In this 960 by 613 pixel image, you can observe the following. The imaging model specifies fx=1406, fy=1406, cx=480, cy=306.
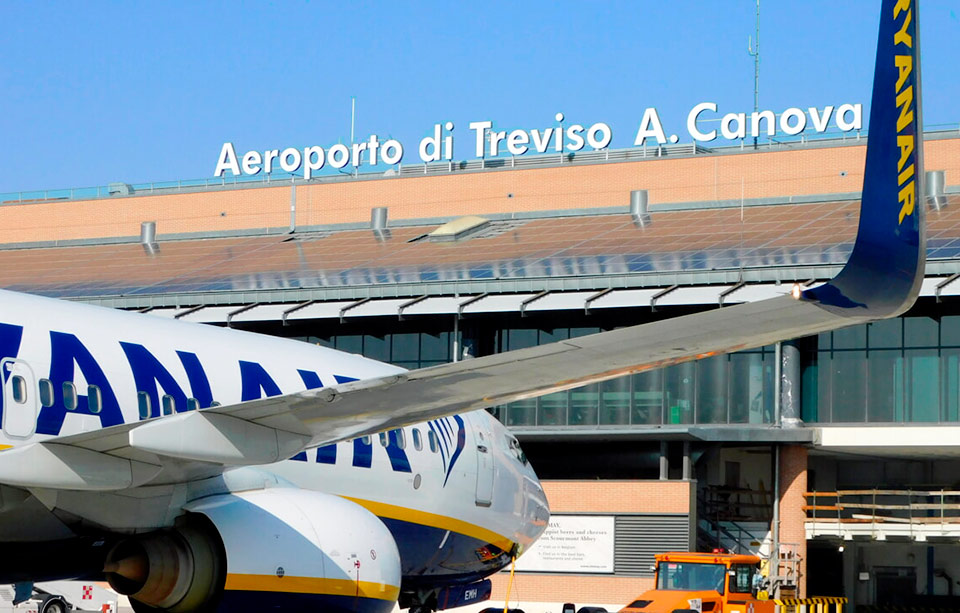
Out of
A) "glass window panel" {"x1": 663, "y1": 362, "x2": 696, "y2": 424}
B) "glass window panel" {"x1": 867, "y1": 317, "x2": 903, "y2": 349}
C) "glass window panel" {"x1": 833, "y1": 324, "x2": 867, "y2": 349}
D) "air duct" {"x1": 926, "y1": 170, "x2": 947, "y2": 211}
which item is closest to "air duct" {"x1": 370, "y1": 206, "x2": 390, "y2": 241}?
"glass window panel" {"x1": 663, "y1": 362, "x2": 696, "y2": 424}

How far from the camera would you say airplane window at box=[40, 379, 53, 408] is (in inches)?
399

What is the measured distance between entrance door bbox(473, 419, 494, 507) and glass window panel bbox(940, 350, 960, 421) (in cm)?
2353

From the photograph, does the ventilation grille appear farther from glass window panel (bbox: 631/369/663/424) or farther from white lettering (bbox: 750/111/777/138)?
white lettering (bbox: 750/111/777/138)

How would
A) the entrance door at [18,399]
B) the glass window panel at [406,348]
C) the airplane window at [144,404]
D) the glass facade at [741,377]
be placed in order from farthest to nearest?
the glass window panel at [406,348] < the glass facade at [741,377] < the airplane window at [144,404] < the entrance door at [18,399]

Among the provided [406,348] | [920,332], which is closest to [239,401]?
[920,332]

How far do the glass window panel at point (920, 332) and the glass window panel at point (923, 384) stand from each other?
0.68ft

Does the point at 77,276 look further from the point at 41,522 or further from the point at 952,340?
the point at 41,522

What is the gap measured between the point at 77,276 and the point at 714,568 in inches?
1096

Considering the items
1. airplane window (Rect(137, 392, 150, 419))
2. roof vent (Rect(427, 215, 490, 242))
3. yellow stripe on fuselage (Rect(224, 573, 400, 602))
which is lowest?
yellow stripe on fuselage (Rect(224, 573, 400, 602))

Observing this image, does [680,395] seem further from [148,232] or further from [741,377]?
[148,232]

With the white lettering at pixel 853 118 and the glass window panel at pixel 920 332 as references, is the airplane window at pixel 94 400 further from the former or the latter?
the white lettering at pixel 853 118

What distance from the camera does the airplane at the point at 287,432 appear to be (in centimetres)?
732

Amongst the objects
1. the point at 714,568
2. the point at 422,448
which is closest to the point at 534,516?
the point at 422,448

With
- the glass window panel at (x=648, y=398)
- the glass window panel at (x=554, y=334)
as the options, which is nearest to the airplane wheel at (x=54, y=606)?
the glass window panel at (x=554, y=334)
